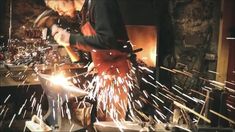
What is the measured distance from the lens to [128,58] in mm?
3885

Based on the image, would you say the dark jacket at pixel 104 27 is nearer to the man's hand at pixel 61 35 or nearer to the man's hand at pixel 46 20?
the man's hand at pixel 61 35

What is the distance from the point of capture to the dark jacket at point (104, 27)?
3.29 m

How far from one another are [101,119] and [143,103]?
2.84 metres

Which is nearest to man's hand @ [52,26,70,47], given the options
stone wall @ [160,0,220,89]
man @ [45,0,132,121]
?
A: man @ [45,0,132,121]

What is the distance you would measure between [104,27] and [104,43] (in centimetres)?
16

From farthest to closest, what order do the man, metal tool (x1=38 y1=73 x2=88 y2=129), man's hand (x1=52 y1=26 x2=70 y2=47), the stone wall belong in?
the stone wall
man's hand (x1=52 y1=26 x2=70 y2=47)
the man
metal tool (x1=38 y1=73 x2=88 y2=129)

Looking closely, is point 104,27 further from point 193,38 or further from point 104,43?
point 193,38

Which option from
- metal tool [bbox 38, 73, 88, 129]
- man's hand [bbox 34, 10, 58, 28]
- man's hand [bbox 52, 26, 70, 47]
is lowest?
metal tool [bbox 38, 73, 88, 129]

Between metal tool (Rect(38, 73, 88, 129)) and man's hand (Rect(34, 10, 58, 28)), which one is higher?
man's hand (Rect(34, 10, 58, 28))

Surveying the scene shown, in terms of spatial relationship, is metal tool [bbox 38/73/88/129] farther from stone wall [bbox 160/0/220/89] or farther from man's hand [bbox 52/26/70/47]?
stone wall [bbox 160/0/220/89]

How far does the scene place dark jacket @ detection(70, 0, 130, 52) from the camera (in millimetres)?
3285

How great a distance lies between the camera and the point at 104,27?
328cm

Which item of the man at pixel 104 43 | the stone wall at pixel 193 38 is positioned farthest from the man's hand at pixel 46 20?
the stone wall at pixel 193 38

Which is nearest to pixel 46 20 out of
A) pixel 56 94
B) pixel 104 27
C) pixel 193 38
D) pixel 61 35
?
pixel 61 35
